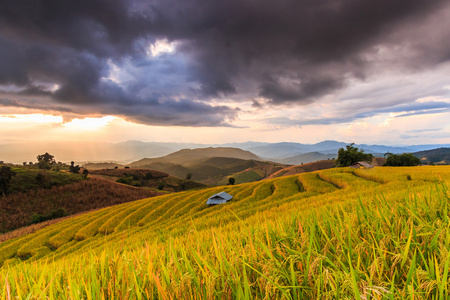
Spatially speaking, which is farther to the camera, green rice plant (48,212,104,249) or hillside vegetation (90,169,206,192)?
hillside vegetation (90,169,206,192)

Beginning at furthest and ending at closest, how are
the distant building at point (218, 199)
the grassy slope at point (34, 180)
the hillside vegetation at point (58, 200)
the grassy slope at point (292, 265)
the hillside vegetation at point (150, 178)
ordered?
the hillside vegetation at point (150, 178) → the grassy slope at point (34, 180) → the hillside vegetation at point (58, 200) → the distant building at point (218, 199) → the grassy slope at point (292, 265)

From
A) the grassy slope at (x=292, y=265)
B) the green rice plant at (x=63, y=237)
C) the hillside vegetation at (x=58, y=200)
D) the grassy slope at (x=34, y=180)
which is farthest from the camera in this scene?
the grassy slope at (x=34, y=180)

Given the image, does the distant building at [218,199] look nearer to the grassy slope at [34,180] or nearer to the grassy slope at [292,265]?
the grassy slope at [292,265]

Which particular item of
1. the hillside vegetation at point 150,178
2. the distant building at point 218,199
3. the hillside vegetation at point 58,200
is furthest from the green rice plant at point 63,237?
the hillside vegetation at point 150,178

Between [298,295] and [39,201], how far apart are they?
243 ft

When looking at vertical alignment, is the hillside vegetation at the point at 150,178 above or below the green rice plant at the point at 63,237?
below

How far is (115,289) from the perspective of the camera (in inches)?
64.2

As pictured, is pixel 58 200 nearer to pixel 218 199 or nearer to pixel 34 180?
pixel 34 180

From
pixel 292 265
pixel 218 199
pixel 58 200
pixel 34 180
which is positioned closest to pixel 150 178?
pixel 34 180

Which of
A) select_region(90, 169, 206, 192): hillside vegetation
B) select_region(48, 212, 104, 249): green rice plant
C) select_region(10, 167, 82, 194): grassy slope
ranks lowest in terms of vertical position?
select_region(90, 169, 206, 192): hillside vegetation

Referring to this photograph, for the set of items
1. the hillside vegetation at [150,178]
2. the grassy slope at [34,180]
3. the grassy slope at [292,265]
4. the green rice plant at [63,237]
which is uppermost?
the grassy slope at [292,265]

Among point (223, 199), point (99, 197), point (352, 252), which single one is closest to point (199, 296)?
point (352, 252)

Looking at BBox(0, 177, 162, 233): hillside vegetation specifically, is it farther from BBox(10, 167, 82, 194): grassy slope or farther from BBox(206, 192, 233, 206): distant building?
BBox(206, 192, 233, 206): distant building

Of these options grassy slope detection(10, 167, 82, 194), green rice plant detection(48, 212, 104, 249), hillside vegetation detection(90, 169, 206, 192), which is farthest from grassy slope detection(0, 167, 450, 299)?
hillside vegetation detection(90, 169, 206, 192)
